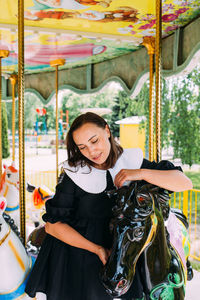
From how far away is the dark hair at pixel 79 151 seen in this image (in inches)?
51.6

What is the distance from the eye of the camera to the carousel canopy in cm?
241

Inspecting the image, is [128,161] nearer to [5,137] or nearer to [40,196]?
[40,196]

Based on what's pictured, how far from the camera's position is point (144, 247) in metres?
1.14

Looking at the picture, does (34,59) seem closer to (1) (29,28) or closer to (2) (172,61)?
(1) (29,28)

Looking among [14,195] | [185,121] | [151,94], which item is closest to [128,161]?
[151,94]

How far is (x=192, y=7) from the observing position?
2455 millimetres

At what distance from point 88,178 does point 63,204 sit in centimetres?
15

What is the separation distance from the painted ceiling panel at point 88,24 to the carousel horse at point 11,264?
5.25 ft

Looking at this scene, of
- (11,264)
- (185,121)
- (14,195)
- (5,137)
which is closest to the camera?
(11,264)

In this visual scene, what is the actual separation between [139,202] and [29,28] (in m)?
2.35

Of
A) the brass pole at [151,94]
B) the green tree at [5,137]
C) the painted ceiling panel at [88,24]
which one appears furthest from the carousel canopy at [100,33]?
the green tree at [5,137]

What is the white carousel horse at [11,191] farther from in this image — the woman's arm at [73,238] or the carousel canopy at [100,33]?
the woman's arm at [73,238]

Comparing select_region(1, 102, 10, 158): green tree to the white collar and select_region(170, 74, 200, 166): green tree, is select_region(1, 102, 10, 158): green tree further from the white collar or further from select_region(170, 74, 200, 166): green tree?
the white collar

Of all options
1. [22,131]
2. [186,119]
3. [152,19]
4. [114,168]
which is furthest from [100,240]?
[186,119]
